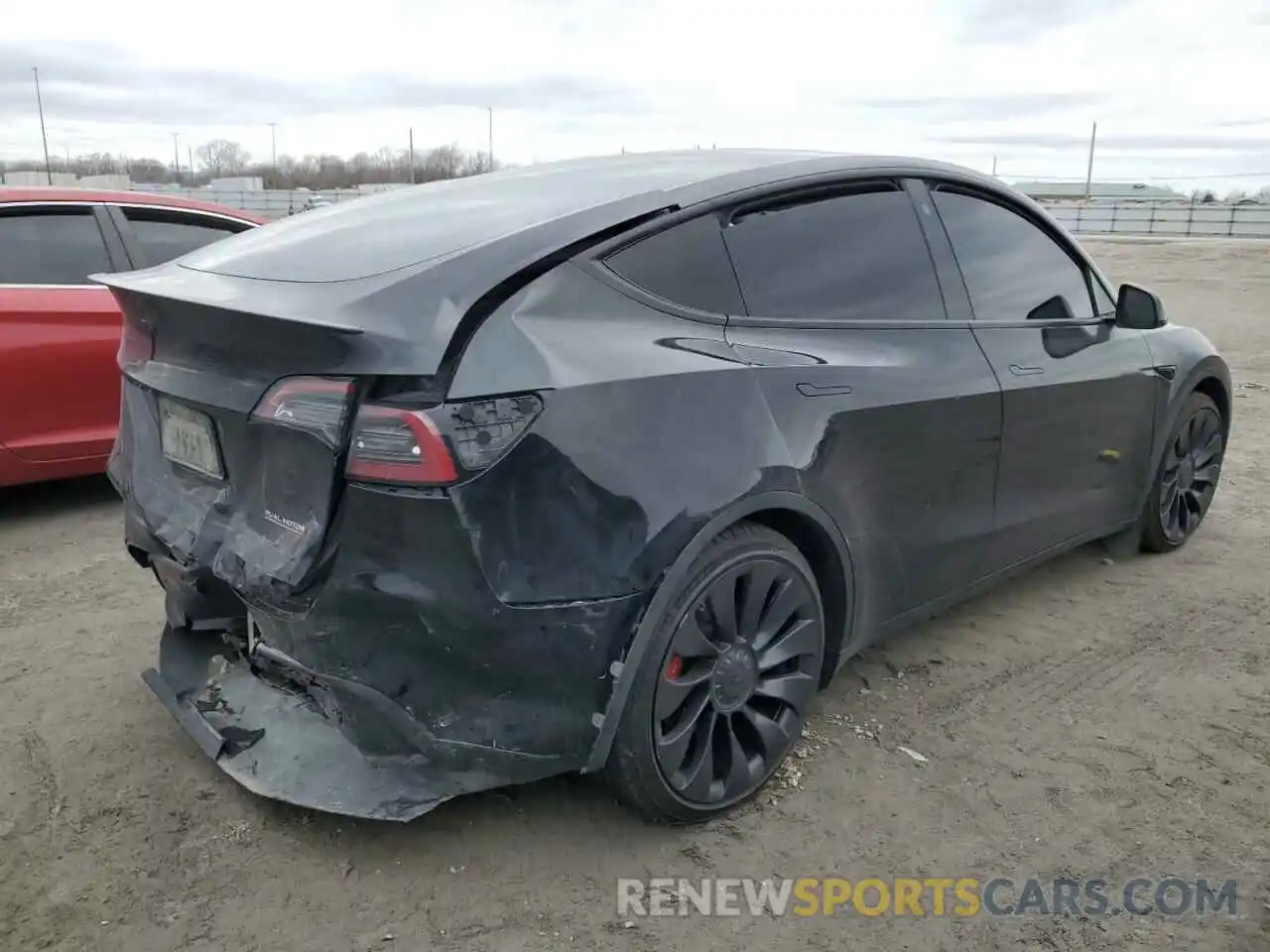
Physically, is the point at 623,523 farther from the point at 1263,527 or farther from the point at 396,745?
the point at 1263,527

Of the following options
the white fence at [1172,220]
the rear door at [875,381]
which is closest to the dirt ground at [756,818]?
the rear door at [875,381]

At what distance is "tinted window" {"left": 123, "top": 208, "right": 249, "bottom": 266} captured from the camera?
5223 millimetres

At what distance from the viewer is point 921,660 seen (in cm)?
359

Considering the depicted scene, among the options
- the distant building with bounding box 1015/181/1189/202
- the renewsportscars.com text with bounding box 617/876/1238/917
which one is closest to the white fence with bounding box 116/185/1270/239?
the distant building with bounding box 1015/181/1189/202

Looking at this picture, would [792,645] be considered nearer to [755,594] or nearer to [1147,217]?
[755,594]

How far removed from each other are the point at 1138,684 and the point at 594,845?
1.96 m

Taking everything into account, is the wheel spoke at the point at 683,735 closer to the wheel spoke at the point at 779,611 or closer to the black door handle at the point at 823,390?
the wheel spoke at the point at 779,611

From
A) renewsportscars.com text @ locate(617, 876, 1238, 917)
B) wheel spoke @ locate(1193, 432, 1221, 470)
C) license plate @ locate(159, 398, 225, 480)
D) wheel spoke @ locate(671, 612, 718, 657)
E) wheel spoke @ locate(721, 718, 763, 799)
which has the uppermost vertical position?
license plate @ locate(159, 398, 225, 480)

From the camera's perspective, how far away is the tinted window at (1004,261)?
3367 mm

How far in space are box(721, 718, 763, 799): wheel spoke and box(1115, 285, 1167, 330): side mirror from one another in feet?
8.04

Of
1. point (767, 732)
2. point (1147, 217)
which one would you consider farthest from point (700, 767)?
point (1147, 217)

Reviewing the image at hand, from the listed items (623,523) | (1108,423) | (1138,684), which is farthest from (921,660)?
(623,523)

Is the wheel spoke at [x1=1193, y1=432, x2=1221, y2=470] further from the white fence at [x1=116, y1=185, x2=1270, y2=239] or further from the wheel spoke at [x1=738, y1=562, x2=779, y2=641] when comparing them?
the white fence at [x1=116, y1=185, x2=1270, y2=239]

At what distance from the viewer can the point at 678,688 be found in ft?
8.00
